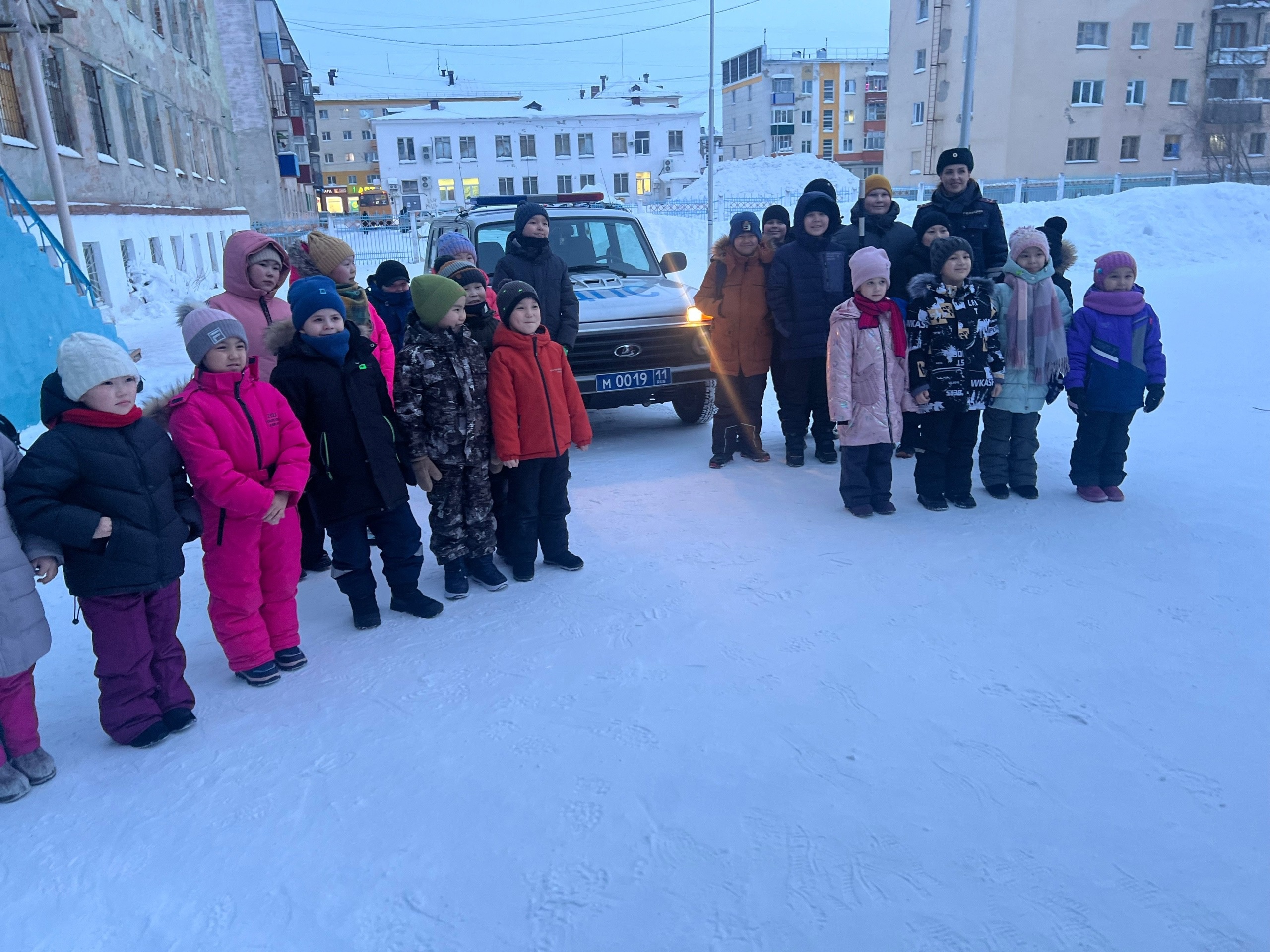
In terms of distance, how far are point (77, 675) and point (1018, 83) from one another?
38856 mm

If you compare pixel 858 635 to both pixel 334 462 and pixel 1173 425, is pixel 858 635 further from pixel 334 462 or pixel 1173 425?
pixel 1173 425

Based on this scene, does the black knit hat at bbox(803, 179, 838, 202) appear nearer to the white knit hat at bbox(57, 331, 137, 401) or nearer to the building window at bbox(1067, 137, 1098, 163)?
the white knit hat at bbox(57, 331, 137, 401)

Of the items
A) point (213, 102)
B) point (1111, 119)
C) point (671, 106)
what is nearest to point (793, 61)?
point (671, 106)

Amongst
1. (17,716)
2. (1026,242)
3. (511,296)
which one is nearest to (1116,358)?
(1026,242)

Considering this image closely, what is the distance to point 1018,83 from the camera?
110 ft

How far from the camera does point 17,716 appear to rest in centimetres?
275

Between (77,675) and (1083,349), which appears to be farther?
(1083,349)

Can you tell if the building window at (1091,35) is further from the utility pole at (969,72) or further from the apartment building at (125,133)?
the apartment building at (125,133)

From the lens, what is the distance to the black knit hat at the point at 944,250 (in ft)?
15.9

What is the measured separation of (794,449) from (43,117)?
10.7 metres

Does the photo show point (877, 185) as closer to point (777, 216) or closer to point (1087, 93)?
point (777, 216)

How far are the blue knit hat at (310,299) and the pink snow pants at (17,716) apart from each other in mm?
1632

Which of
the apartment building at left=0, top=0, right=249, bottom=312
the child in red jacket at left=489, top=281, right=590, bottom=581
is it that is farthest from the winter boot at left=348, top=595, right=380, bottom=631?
the apartment building at left=0, top=0, right=249, bottom=312

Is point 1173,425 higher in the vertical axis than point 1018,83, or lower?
lower
